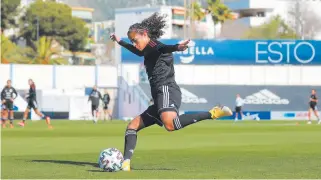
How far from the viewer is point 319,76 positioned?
64500 millimetres

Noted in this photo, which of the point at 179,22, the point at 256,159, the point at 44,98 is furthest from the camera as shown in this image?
the point at 179,22

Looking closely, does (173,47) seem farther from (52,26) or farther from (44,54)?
(52,26)

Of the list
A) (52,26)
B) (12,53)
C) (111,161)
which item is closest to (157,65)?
(111,161)

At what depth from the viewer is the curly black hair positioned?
14213 millimetres

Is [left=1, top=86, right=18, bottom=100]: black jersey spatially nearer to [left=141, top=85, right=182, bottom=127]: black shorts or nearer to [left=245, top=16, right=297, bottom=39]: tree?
[left=141, top=85, right=182, bottom=127]: black shorts

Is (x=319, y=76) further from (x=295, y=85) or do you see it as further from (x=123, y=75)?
(x=123, y=75)

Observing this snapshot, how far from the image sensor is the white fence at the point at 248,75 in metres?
63.6

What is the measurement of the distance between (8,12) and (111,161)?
113 meters

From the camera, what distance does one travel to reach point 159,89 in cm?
1384

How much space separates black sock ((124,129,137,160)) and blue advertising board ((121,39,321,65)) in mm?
49674

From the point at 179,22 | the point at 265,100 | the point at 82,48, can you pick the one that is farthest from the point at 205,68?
the point at 179,22

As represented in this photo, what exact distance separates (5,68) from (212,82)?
15.4 metres

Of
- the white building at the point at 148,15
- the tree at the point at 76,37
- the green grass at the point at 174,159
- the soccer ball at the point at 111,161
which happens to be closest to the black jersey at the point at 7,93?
the green grass at the point at 174,159

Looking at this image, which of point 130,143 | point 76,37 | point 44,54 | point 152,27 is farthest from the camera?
point 76,37
